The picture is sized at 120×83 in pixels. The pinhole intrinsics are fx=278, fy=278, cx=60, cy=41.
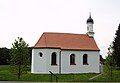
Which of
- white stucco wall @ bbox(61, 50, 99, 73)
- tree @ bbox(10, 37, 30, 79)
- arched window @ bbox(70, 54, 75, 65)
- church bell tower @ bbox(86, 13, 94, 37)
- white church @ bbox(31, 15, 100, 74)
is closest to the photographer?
tree @ bbox(10, 37, 30, 79)

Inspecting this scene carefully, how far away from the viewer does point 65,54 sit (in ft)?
157

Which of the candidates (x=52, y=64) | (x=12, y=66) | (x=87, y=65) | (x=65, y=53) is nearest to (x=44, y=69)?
(x=52, y=64)

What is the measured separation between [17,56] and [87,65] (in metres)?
18.8

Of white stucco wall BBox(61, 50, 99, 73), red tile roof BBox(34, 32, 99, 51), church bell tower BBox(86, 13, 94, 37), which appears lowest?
white stucco wall BBox(61, 50, 99, 73)

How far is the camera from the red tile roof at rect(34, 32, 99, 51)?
1859 inches

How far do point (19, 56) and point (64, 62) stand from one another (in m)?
15.6

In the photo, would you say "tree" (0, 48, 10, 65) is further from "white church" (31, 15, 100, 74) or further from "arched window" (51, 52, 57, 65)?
"arched window" (51, 52, 57, 65)

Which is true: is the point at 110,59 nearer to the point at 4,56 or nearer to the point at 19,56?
the point at 19,56

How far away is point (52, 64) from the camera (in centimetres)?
4697

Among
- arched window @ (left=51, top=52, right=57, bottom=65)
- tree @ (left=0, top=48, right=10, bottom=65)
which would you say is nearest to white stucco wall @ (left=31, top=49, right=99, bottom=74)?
arched window @ (left=51, top=52, right=57, bottom=65)

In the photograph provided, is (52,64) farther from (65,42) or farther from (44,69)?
(65,42)

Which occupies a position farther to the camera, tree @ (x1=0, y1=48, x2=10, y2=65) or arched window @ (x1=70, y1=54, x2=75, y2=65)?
tree @ (x1=0, y1=48, x2=10, y2=65)

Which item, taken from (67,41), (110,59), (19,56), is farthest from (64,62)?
(19,56)

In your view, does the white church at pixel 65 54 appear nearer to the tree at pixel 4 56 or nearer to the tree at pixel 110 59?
the tree at pixel 110 59
